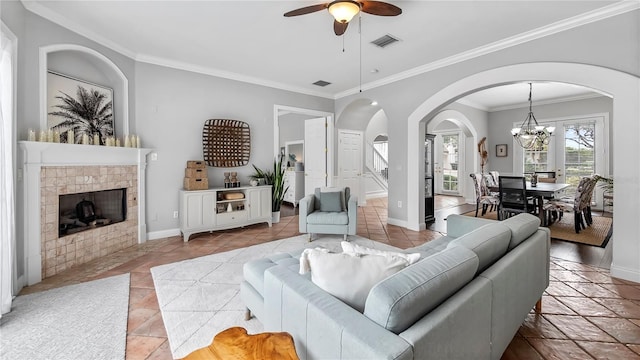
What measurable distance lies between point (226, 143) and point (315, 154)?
2385mm

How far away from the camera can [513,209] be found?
4.86 meters

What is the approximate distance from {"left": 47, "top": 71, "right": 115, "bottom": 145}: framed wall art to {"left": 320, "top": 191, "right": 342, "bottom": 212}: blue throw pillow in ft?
10.2

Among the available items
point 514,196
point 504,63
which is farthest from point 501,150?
point 504,63

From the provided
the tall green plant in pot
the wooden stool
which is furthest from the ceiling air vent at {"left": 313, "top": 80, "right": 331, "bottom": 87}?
the wooden stool

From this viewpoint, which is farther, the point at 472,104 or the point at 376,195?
the point at 376,195

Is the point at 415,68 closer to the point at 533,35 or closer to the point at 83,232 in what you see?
the point at 533,35

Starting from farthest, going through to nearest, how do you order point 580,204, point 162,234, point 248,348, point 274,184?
point 274,184
point 580,204
point 162,234
point 248,348

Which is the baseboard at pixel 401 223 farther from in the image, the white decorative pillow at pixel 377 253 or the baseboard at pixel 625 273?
the white decorative pillow at pixel 377 253

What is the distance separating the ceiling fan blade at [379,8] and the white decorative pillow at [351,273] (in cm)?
212

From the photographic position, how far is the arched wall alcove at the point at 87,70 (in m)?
2.93

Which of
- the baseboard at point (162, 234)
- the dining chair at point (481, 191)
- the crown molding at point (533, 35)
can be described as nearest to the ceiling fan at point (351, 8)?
the crown molding at point (533, 35)

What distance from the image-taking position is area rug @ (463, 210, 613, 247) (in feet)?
13.5

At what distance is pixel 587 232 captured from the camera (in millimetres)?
4570

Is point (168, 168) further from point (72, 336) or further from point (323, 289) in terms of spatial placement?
point (323, 289)
